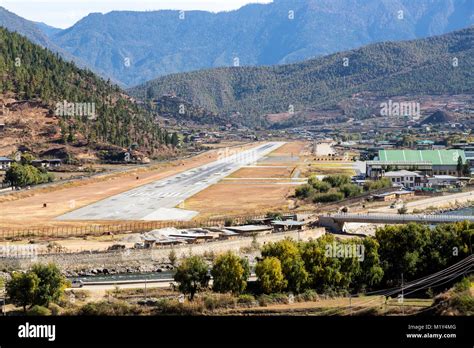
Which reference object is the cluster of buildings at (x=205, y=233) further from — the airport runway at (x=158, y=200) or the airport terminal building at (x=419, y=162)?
the airport terminal building at (x=419, y=162)

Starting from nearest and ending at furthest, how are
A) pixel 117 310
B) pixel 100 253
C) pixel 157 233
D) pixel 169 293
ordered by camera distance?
pixel 117 310, pixel 169 293, pixel 100 253, pixel 157 233

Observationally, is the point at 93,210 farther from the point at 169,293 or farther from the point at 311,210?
the point at 169,293

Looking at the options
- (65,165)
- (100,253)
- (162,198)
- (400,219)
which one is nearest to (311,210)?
(400,219)

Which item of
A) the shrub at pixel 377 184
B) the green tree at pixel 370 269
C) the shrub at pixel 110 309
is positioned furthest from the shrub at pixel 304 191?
the shrub at pixel 110 309

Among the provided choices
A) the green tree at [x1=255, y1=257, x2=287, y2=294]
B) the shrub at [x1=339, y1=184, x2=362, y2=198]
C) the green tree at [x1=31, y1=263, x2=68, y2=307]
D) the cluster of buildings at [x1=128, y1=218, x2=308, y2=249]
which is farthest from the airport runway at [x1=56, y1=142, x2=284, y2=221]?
the green tree at [x1=255, y1=257, x2=287, y2=294]

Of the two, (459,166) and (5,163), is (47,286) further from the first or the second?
(5,163)

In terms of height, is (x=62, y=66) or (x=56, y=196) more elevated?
(x=62, y=66)
